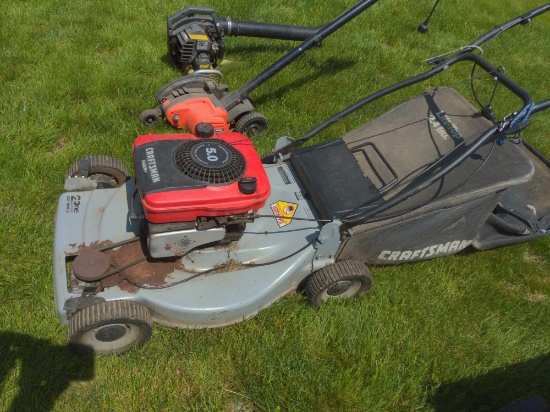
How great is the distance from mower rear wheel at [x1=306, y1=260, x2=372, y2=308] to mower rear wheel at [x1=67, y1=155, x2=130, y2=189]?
1235 millimetres

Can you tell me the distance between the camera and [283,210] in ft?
9.09

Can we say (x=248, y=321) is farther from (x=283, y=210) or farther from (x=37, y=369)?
(x=37, y=369)

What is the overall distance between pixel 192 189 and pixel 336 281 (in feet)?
2.97

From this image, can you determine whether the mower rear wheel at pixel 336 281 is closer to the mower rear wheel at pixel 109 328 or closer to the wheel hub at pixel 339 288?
the wheel hub at pixel 339 288

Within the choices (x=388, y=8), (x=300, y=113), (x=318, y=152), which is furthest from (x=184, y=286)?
(x=388, y=8)

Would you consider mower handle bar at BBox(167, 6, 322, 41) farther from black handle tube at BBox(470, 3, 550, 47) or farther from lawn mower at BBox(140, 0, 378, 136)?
black handle tube at BBox(470, 3, 550, 47)

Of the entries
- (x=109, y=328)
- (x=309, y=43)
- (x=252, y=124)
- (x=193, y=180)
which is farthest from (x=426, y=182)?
(x=252, y=124)

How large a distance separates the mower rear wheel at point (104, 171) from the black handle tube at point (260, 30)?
1.64 m

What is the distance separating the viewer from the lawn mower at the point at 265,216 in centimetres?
229

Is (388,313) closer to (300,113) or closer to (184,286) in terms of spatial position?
(184,286)

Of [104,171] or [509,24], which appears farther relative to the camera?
[509,24]

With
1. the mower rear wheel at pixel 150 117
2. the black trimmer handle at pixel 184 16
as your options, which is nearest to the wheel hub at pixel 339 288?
the mower rear wheel at pixel 150 117

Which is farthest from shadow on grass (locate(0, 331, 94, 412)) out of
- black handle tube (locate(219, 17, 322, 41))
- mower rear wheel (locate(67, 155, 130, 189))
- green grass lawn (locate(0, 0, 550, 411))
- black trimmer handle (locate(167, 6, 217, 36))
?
black handle tube (locate(219, 17, 322, 41))

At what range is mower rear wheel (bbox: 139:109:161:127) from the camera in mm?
3697
